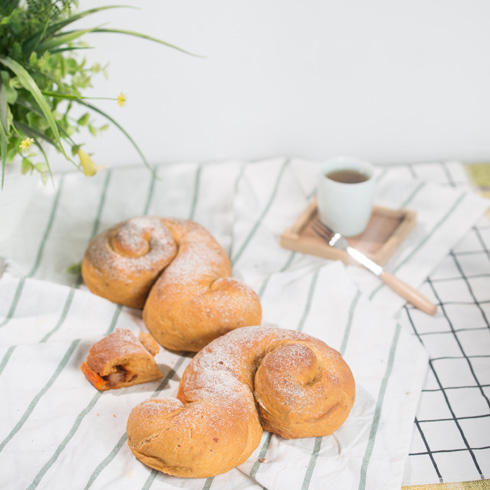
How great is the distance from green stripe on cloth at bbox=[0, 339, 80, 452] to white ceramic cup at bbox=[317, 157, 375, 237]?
62 cm

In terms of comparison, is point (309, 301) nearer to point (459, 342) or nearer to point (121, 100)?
point (459, 342)

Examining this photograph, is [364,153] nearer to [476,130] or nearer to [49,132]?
[476,130]

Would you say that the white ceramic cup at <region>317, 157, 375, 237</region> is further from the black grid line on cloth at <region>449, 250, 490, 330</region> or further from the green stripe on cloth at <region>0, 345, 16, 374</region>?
the green stripe on cloth at <region>0, 345, 16, 374</region>

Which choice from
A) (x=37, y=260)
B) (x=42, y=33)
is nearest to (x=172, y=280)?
(x=37, y=260)

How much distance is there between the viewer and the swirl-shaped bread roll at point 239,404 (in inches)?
34.7

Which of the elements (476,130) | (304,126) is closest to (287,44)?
(304,126)

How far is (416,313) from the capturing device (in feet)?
4.08

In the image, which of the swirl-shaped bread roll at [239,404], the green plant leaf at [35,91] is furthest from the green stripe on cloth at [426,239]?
the green plant leaf at [35,91]

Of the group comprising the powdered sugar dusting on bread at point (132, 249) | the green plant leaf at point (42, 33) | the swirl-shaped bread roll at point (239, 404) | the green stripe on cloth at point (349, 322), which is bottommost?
the green stripe on cloth at point (349, 322)

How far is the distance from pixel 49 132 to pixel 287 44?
0.65 metres

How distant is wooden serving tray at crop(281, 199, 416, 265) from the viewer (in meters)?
1.36

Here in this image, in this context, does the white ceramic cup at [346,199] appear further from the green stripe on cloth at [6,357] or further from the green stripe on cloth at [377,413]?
the green stripe on cloth at [6,357]

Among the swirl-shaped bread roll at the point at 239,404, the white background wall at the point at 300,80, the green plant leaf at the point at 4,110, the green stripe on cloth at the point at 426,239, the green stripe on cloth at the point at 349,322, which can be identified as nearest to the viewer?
the swirl-shaped bread roll at the point at 239,404

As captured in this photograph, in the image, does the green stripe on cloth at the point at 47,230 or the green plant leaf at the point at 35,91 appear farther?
the green stripe on cloth at the point at 47,230
